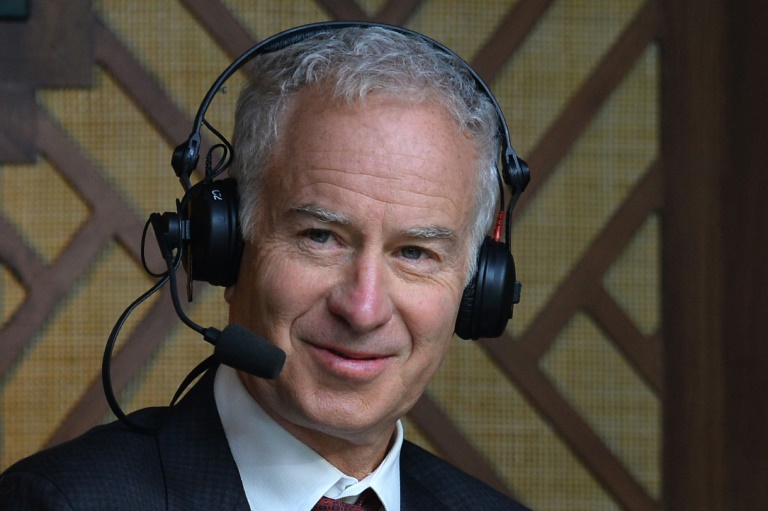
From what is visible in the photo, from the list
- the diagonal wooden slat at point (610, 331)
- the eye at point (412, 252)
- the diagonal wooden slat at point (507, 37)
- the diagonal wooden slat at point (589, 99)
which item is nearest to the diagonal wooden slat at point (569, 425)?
the diagonal wooden slat at point (610, 331)

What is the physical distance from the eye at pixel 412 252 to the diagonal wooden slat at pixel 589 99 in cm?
92

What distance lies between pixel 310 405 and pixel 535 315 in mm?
1008

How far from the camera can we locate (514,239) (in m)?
1.91

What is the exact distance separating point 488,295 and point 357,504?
227 mm

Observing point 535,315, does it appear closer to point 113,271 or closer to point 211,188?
point 113,271

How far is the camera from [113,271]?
185 centimetres

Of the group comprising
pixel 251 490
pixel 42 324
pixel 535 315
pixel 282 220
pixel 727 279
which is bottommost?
pixel 42 324

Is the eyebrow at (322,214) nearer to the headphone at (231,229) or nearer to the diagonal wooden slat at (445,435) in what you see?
the headphone at (231,229)

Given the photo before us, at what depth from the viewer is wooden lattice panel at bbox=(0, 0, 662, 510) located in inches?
72.6

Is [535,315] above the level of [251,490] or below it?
below

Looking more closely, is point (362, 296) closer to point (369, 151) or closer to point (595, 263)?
point (369, 151)

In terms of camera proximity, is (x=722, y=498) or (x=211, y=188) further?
(x=722, y=498)

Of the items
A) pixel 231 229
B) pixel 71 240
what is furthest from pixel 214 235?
pixel 71 240

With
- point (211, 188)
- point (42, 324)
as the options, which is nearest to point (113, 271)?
point (42, 324)
